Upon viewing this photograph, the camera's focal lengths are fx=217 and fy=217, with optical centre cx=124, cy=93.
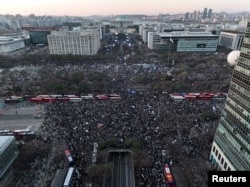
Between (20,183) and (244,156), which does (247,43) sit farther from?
(20,183)

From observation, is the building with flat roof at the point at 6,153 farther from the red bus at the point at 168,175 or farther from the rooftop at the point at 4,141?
the red bus at the point at 168,175

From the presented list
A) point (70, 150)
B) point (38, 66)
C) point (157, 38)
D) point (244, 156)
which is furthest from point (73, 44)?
point (244, 156)

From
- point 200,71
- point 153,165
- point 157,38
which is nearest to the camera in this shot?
point 153,165

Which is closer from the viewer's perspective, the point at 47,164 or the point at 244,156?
the point at 244,156

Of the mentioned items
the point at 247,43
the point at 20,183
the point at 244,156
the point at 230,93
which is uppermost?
the point at 247,43

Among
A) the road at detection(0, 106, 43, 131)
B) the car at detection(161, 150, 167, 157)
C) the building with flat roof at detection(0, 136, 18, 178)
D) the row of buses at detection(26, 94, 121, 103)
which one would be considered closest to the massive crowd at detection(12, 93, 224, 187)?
the car at detection(161, 150, 167, 157)
